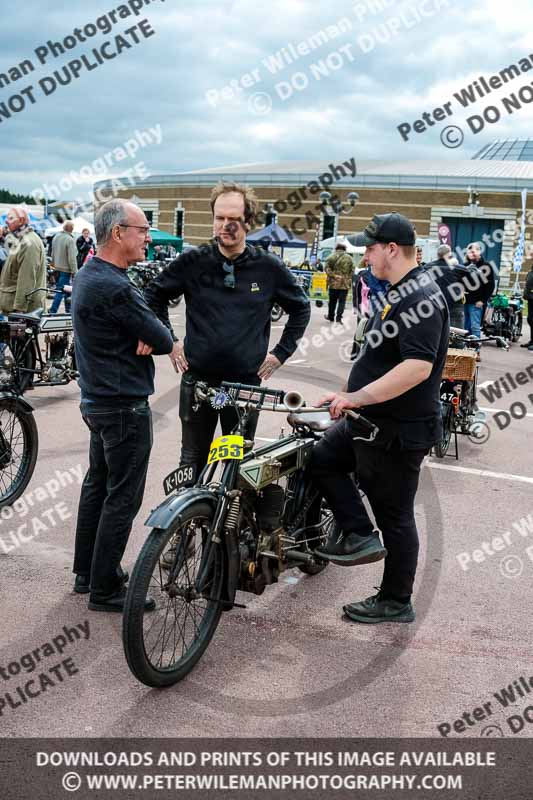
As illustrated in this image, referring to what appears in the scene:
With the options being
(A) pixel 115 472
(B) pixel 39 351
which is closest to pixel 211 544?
(A) pixel 115 472

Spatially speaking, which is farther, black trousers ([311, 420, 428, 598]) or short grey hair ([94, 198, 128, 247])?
black trousers ([311, 420, 428, 598])

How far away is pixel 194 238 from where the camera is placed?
6744 cm

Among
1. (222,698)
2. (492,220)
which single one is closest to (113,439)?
(222,698)

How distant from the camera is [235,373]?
439 cm

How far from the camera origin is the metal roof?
55.2m

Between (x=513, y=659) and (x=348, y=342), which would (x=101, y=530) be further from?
(x=348, y=342)

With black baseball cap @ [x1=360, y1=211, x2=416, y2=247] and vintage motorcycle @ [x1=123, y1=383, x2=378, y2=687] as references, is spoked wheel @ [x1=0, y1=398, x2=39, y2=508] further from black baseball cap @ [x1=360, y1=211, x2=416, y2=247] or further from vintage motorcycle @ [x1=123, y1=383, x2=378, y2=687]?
black baseball cap @ [x1=360, y1=211, x2=416, y2=247]

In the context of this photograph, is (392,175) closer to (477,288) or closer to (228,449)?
(477,288)

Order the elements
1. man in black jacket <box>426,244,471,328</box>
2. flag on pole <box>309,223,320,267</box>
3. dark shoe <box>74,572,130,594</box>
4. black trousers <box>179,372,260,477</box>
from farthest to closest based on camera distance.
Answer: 1. flag on pole <box>309,223,320,267</box>
2. man in black jacket <box>426,244,471,328</box>
3. black trousers <box>179,372,260,477</box>
4. dark shoe <box>74,572,130,594</box>

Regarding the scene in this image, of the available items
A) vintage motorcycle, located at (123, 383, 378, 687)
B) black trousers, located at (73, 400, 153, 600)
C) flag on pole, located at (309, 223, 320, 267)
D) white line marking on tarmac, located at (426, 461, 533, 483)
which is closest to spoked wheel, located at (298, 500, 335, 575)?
vintage motorcycle, located at (123, 383, 378, 687)

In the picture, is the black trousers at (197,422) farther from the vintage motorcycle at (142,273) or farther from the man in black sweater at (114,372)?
the vintage motorcycle at (142,273)

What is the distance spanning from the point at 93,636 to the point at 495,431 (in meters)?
6.16

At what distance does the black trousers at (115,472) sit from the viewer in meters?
3.85

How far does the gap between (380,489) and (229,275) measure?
4.64ft
